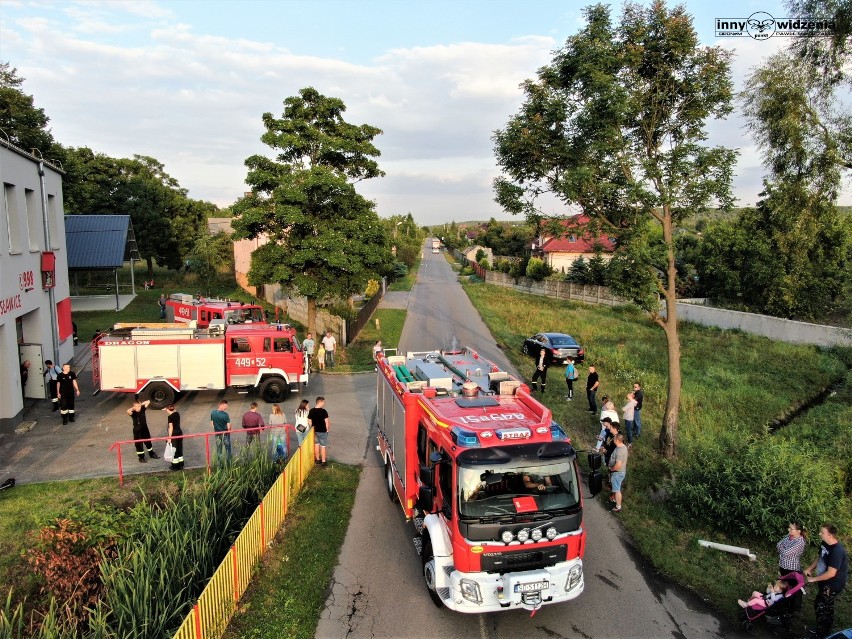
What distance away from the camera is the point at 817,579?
6.68m

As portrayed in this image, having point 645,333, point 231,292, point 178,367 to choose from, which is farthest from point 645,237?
point 231,292

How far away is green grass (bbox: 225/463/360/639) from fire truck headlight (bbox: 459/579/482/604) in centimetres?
205

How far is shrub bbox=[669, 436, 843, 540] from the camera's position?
890 centimetres

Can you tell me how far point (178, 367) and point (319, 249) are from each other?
6.47 metres

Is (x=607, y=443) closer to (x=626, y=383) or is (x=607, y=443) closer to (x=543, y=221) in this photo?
(x=543, y=221)

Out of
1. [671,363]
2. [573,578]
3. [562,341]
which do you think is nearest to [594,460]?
[573,578]

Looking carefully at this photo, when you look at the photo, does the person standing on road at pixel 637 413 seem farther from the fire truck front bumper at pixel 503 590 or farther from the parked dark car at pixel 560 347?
the parked dark car at pixel 560 347

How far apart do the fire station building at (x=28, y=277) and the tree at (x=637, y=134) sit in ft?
41.2

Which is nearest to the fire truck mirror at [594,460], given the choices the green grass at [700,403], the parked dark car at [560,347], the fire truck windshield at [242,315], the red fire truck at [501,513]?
the red fire truck at [501,513]

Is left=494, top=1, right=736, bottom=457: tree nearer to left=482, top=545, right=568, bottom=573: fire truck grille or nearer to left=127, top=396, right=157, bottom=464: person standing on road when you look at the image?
left=482, top=545, right=568, bottom=573: fire truck grille

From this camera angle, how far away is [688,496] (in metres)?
9.78

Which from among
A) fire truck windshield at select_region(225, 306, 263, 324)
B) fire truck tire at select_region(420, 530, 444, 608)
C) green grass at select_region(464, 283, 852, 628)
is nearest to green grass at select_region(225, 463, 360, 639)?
fire truck tire at select_region(420, 530, 444, 608)

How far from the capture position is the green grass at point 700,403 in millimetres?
8547

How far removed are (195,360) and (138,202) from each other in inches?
1357
